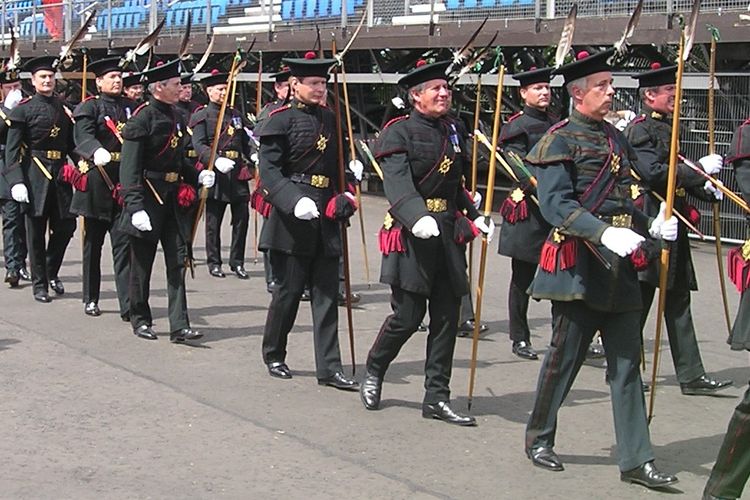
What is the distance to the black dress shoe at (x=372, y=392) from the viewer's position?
6906mm

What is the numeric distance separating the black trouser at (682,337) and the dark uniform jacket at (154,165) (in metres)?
3.23

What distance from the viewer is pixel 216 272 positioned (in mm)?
12016

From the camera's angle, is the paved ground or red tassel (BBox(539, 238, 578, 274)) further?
red tassel (BBox(539, 238, 578, 274))

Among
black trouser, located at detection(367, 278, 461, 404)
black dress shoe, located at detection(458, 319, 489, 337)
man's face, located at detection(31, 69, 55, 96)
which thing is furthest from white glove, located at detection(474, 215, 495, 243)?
man's face, located at detection(31, 69, 55, 96)

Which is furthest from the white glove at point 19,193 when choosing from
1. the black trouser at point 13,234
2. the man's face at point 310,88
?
the man's face at point 310,88

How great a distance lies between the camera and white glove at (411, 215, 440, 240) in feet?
20.9

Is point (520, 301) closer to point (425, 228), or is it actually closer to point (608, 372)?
point (425, 228)

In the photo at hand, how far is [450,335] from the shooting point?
676 cm

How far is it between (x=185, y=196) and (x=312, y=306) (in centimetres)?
158

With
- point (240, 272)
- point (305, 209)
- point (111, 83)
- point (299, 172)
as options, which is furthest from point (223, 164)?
point (305, 209)

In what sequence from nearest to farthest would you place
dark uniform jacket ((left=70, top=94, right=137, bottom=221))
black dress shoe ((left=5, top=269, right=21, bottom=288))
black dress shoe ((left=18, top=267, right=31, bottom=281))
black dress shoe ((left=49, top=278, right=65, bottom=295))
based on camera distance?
dark uniform jacket ((left=70, top=94, right=137, bottom=221)), black dress shoe ((left=49, top=278, right=65, bottom=295)), black dress shoe ((left=5, top=269, right=21, bottom=288)), black dress shoe ((left=18, top=267, right=31, bottom=281))

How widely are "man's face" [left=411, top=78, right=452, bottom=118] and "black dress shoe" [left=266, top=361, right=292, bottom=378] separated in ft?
6.10

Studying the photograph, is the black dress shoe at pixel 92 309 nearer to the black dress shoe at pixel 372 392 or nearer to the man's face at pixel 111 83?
the man's face at pixel 111 83

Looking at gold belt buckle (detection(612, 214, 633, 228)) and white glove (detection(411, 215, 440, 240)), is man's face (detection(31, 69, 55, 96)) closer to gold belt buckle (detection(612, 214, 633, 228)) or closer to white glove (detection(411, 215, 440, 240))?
white glove (detection(411, 215, 440, 240))
